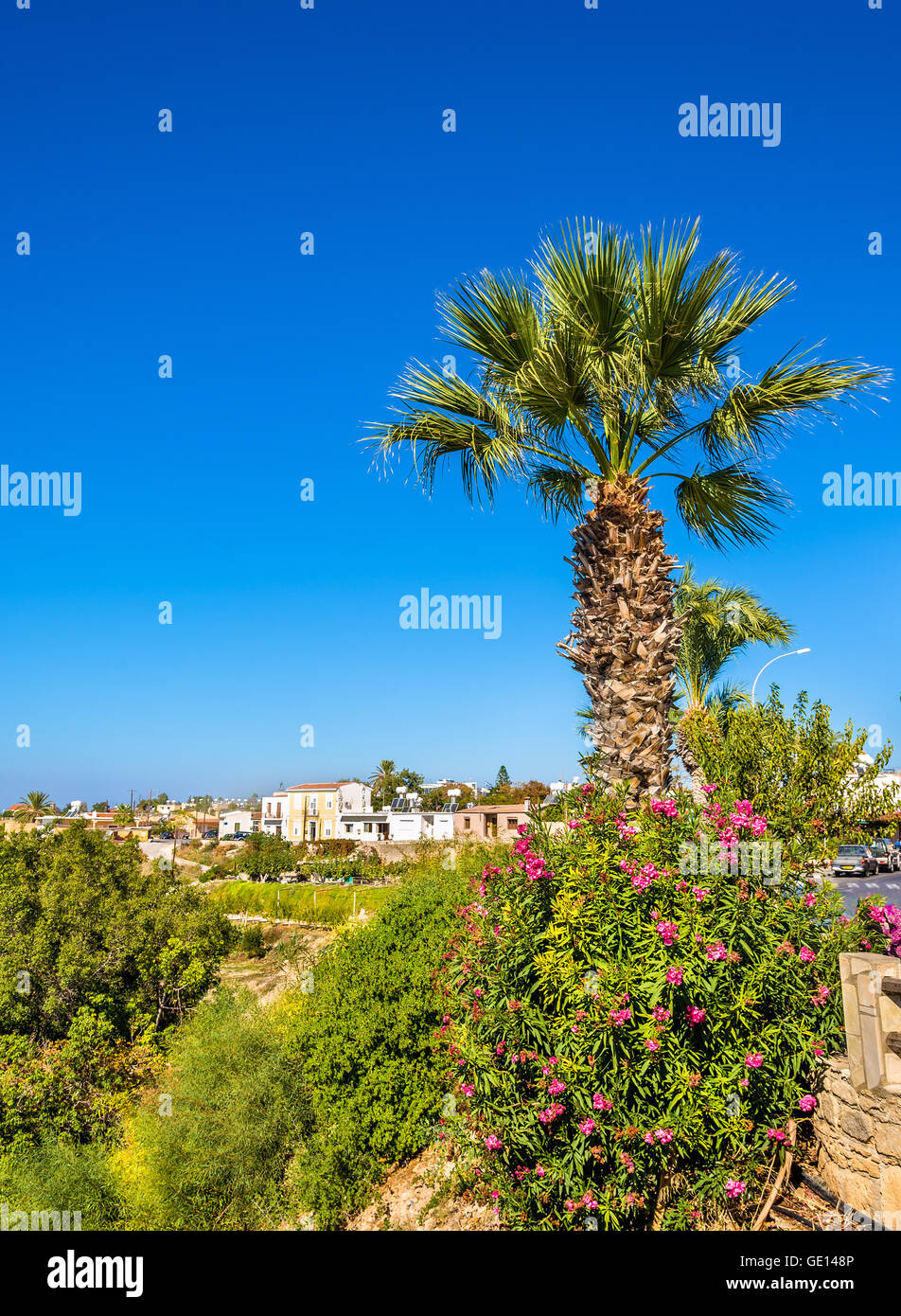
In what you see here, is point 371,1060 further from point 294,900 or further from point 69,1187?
point 294,900

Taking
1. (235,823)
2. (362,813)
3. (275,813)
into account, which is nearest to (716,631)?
(362,813)

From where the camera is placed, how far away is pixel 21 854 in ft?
87.1

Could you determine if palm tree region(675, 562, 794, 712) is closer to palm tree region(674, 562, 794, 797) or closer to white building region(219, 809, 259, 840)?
palm tree region(674, 562, 794, 797)

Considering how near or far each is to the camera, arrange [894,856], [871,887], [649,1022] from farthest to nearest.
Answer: [894,856] → [871,887] → [649,1022]

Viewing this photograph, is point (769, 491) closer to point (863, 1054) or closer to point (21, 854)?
point (863, 1054)

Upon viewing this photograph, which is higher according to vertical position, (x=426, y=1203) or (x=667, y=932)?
(x=667, y=932)

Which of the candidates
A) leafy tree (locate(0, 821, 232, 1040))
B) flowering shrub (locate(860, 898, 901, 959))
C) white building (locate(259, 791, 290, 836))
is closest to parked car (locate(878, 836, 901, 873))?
leafy tree (locate(0, 821, 232, 1040))

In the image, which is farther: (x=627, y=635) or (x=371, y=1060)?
(x=371, y=1060)

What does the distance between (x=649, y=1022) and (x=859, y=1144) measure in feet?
5.35

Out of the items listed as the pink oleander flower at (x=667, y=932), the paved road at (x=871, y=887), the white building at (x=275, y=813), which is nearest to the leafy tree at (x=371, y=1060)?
the pink oleander flower at (x=667, y=932)

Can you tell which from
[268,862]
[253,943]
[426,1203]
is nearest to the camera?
[426,1203]

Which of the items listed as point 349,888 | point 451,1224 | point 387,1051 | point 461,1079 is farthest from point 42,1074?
point 349,888

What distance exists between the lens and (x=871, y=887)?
24.5 m

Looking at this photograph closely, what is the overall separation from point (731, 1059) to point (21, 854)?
27.5 m
